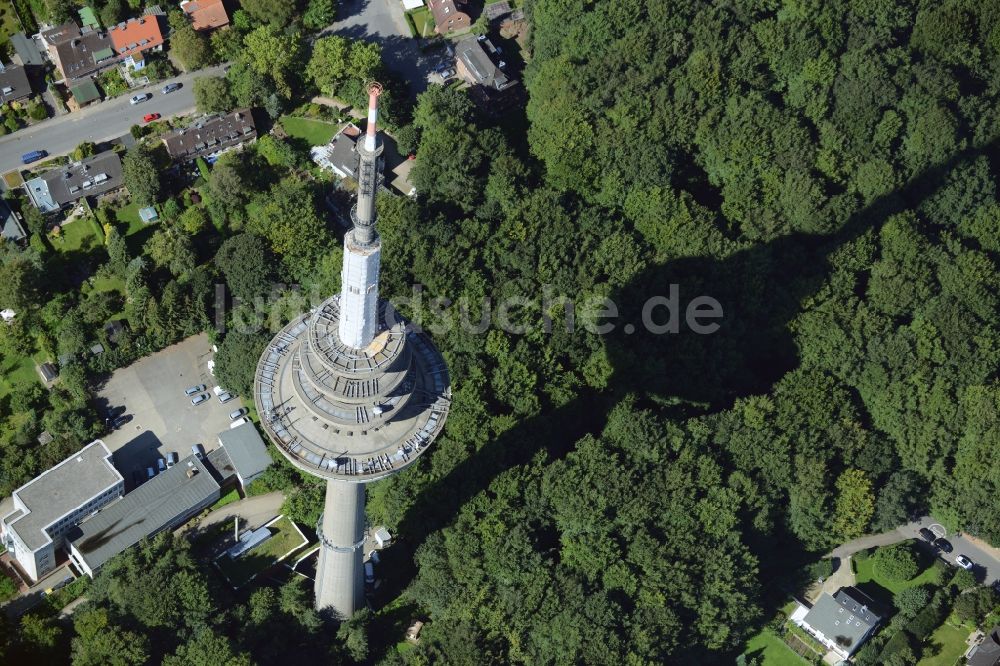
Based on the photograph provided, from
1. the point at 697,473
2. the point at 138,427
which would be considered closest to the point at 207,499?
the point at 138,427

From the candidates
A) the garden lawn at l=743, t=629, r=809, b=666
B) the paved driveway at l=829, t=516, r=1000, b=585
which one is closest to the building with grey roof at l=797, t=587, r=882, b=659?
the garden lawn at l=743, t=629, r=809, b=666

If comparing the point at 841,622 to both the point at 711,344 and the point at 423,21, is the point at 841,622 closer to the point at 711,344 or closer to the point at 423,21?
the point at 711,344

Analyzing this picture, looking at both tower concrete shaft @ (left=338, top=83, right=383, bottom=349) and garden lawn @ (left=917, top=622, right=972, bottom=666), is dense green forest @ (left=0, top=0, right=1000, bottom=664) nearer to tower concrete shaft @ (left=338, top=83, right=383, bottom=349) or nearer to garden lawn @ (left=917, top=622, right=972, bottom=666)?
garden lawn @ (left=917, top=622, right=972, bottom=666)

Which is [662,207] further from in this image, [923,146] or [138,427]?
[138,427]

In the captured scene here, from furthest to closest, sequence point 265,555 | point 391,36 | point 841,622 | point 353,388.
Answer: point 391,36 < point 265,555 < point 841,622 < point 353,388

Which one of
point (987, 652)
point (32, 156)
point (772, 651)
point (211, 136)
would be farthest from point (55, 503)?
point (987, 652)

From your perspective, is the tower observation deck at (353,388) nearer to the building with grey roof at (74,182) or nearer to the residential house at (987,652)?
the building with grey roof at (74,182)

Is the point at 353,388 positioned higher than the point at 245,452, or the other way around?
the point at 353,388
